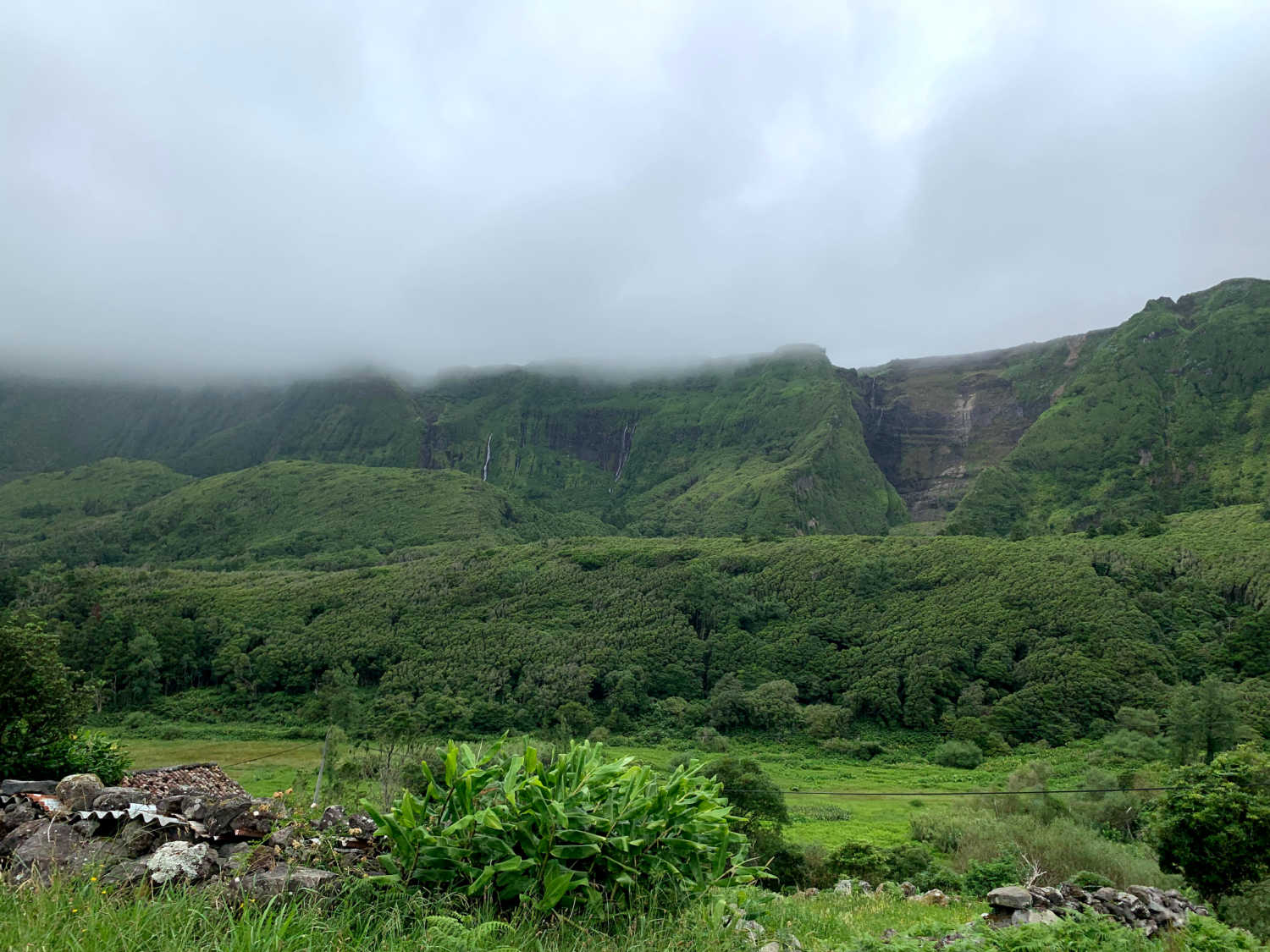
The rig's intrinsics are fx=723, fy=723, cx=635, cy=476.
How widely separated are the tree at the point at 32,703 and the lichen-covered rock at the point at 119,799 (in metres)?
9.58

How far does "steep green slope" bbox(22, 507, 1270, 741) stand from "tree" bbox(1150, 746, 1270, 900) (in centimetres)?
5189

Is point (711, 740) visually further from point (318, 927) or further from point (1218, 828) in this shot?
point (318, 927)

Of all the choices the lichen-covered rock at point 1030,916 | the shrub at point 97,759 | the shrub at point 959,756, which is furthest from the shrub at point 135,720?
the lichen-covered rock at point 1030,916

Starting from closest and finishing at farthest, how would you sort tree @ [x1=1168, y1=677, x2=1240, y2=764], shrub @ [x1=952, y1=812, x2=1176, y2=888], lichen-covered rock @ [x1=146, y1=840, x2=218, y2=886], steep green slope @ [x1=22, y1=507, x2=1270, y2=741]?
lichen-covered rock @ [x1=146, y1=840, x2=218, y2=886], shrub @ [x1=952, y1=812, x2=1176, y2=888], tree @ [x1=1168, y1=677, x2=1240, y2=764], steep green slope @ [x1=22, y1=507, x2=1270, y2=741]

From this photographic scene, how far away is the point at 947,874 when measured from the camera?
2642 centimetres

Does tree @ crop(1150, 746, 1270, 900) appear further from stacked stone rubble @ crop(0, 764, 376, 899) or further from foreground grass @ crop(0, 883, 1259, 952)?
stacked stone rubble @ crop(0, 764, 376, 899)

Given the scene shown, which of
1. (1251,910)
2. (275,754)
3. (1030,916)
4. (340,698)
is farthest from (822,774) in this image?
(1030,916)

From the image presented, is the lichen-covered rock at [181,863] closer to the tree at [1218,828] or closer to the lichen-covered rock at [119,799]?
the lichen-covered rock at [119,799]

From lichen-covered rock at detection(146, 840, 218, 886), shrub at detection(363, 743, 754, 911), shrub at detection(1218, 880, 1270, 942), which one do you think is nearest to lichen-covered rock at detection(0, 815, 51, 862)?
lichen-covered rock at detection(146, 840, 218, 886)

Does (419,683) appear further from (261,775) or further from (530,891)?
(530,891)

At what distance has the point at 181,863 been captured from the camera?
515cm

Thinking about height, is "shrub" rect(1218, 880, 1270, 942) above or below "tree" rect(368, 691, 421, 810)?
above

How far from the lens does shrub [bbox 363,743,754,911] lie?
4.57m

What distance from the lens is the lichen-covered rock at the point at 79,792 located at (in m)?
6.77
